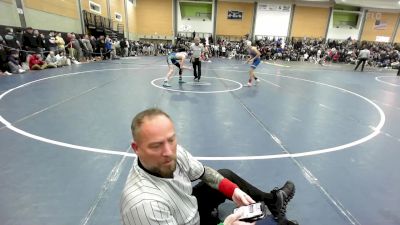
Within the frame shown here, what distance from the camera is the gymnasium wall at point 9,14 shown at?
39.7ft

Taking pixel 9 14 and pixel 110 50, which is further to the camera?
pixel 110 50

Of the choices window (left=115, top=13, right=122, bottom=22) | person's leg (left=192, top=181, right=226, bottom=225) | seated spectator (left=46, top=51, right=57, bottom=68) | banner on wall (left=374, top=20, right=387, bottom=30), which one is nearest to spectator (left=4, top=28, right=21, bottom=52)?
seated spectator (left=46, top=51, right=57, bottom=68)

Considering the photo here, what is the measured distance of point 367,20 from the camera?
34.8 m

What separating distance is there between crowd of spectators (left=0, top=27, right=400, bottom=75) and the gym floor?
13.7 ft

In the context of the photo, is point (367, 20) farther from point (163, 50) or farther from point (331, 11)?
point (163, 50)

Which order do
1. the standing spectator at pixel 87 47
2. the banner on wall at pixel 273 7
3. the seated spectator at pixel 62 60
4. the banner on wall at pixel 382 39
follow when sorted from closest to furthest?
the seated spectator at pixel 62 60 < the standing spectator at pixel 87 47 < the banner on wall at pixel 273 7 < the banner on wall at pixel 382 39

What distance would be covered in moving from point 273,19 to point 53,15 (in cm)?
2581

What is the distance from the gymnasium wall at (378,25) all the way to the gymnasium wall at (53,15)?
35061 mm

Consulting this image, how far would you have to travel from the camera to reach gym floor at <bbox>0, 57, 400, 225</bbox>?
3.11 metres

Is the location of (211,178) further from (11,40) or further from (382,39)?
(382,39)

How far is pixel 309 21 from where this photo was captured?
34125 millimetres

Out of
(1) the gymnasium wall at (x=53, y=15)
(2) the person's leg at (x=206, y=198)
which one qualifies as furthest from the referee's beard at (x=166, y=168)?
(1) the gymnasium wall at (x=53, y=15)

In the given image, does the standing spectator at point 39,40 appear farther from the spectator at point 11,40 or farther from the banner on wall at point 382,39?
the banner on wall at point 382,39

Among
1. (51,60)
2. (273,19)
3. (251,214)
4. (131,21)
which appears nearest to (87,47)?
(51,60)
